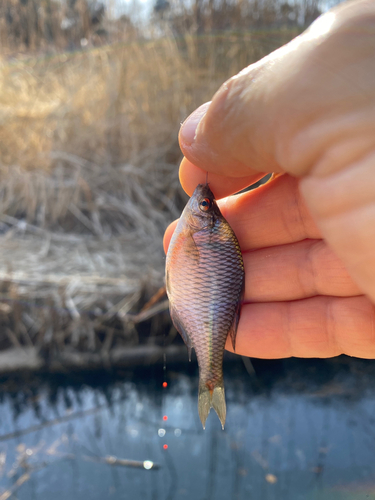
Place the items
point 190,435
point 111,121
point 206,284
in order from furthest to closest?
point 111,121
point 190,435
point 206,284

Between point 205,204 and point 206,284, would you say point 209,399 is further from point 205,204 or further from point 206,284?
point 205,204

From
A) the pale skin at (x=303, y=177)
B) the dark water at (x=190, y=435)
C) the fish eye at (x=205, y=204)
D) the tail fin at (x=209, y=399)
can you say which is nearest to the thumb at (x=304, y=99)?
the pale skin at (x=303, y=177)

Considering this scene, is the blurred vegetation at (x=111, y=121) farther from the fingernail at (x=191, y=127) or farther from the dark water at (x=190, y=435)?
the fingernail at (x=191, y=127)

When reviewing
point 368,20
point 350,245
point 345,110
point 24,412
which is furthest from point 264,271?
point 24,412

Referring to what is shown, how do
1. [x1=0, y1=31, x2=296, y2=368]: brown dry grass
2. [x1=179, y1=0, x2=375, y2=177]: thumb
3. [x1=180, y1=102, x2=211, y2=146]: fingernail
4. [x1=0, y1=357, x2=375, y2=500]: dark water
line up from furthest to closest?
[x1=0, y1=31, x2=296, y2=368]: brown dry grass → [x1=0, y1=357, x2=375, y2=500]: dark water → [x1=180, y1=102, x2=211, y2=146]: fingernail → [x1=179, y1=0, x2=375, y2=177]: thumb

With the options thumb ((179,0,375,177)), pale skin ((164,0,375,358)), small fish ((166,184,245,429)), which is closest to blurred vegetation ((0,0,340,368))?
pale skin ((164,0,375,358))

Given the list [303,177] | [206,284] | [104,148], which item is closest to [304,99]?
[303,177]

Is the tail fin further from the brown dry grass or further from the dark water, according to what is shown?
the brown dry grass

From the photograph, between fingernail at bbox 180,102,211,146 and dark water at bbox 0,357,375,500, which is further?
dark water at bbox 0,357,375,500
